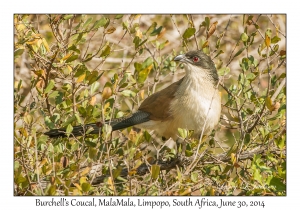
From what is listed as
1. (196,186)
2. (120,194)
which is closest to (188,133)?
(196,186)

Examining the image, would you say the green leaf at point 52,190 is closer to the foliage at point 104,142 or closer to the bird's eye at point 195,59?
the foliage at point 104,142

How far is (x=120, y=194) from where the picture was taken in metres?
3.26

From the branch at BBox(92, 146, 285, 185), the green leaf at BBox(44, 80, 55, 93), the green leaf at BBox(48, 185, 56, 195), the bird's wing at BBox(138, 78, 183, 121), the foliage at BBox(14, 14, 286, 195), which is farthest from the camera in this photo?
the bird's wing at BBox(138, 78, 183, 121)

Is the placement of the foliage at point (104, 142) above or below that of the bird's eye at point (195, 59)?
below

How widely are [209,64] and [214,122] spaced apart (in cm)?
57

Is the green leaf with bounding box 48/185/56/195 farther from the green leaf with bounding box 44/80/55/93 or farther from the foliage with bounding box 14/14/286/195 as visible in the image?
the green leaf with bounding box 44/80/55/93

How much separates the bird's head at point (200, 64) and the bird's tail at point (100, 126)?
626mm

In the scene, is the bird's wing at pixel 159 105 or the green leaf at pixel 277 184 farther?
the bird's wing at pixel 159 105

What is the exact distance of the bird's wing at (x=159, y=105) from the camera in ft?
15.4

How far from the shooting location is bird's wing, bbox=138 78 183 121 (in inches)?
185

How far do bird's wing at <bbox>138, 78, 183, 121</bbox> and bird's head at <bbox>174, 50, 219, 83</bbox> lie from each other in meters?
0.26

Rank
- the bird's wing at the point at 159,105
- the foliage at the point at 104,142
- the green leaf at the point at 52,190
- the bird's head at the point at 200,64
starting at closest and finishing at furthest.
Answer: the green leaf at the point at 52,190 < the foliage at the point at 104,142 < the bird's head at the point at 200,64 < the bird's wing at the point at 159,105

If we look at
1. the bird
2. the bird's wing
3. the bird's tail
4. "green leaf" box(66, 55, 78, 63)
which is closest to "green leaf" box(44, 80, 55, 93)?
"green leaf" box(66, 55, 78, 63)

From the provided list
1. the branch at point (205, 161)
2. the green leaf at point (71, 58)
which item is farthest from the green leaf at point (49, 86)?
the branch at point (205, 161)
